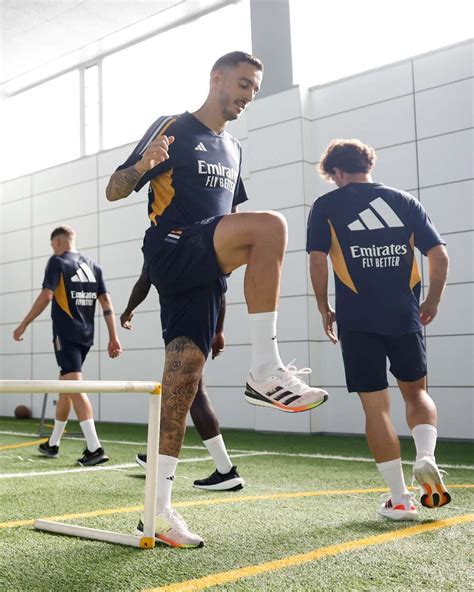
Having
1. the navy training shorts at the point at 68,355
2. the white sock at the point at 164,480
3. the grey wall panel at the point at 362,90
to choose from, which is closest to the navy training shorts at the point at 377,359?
the white sock at the point at 164,480

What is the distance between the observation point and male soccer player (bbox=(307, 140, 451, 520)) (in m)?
2.93

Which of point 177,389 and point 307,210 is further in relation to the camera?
point 307,210

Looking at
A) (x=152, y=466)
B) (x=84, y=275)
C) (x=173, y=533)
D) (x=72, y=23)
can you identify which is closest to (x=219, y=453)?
(x=173, y=533)

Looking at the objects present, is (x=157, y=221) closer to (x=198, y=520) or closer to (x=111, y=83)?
(x=198, y=520)

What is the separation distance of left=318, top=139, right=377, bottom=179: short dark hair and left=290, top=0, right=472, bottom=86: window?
460cm

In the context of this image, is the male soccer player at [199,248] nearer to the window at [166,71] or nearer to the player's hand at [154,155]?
the player's hand at [154,155]

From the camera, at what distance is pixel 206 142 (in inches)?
101

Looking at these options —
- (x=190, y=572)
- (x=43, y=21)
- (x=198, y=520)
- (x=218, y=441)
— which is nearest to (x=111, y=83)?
(x=43, y=21)

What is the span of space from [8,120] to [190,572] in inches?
472

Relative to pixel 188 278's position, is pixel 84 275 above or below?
above

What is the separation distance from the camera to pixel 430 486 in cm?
262

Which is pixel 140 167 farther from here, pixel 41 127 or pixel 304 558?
pixel 41 127

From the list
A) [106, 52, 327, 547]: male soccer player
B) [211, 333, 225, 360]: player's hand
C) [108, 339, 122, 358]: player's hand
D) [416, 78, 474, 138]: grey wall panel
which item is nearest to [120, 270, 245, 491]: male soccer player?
[211, 333, 225, 360]: player's hand

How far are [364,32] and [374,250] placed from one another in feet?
18.5
